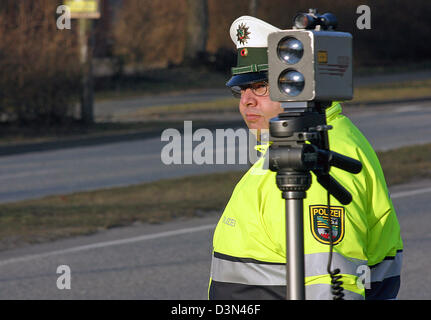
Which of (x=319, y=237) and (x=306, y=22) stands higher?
(x=306, y=22)

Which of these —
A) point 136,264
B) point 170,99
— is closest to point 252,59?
point 136,264

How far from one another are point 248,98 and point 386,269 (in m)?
0.64

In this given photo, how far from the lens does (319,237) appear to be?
2131 mm

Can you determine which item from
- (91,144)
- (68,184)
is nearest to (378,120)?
(91,144)

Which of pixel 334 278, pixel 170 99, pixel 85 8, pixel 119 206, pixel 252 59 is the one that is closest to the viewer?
pixel 334 278

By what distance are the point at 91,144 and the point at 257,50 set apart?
608 inches

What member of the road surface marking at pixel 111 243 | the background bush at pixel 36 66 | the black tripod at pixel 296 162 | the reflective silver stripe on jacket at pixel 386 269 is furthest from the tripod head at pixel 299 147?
the background bush at pixel 36 66

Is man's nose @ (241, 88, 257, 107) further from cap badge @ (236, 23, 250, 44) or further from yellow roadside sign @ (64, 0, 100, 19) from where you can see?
yellow roadside sign @ (64, 0, 100, 19)

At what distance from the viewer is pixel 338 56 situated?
1.88m

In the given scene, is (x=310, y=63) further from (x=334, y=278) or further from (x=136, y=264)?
(x=136, y=264)

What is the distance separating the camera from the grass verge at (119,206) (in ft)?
28.0

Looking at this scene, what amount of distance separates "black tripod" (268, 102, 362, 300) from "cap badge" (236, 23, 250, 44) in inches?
27.8

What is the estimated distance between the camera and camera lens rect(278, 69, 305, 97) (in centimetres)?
184

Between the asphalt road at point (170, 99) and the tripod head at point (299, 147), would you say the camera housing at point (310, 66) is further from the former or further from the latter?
the asphalt road at point (170, 99)
